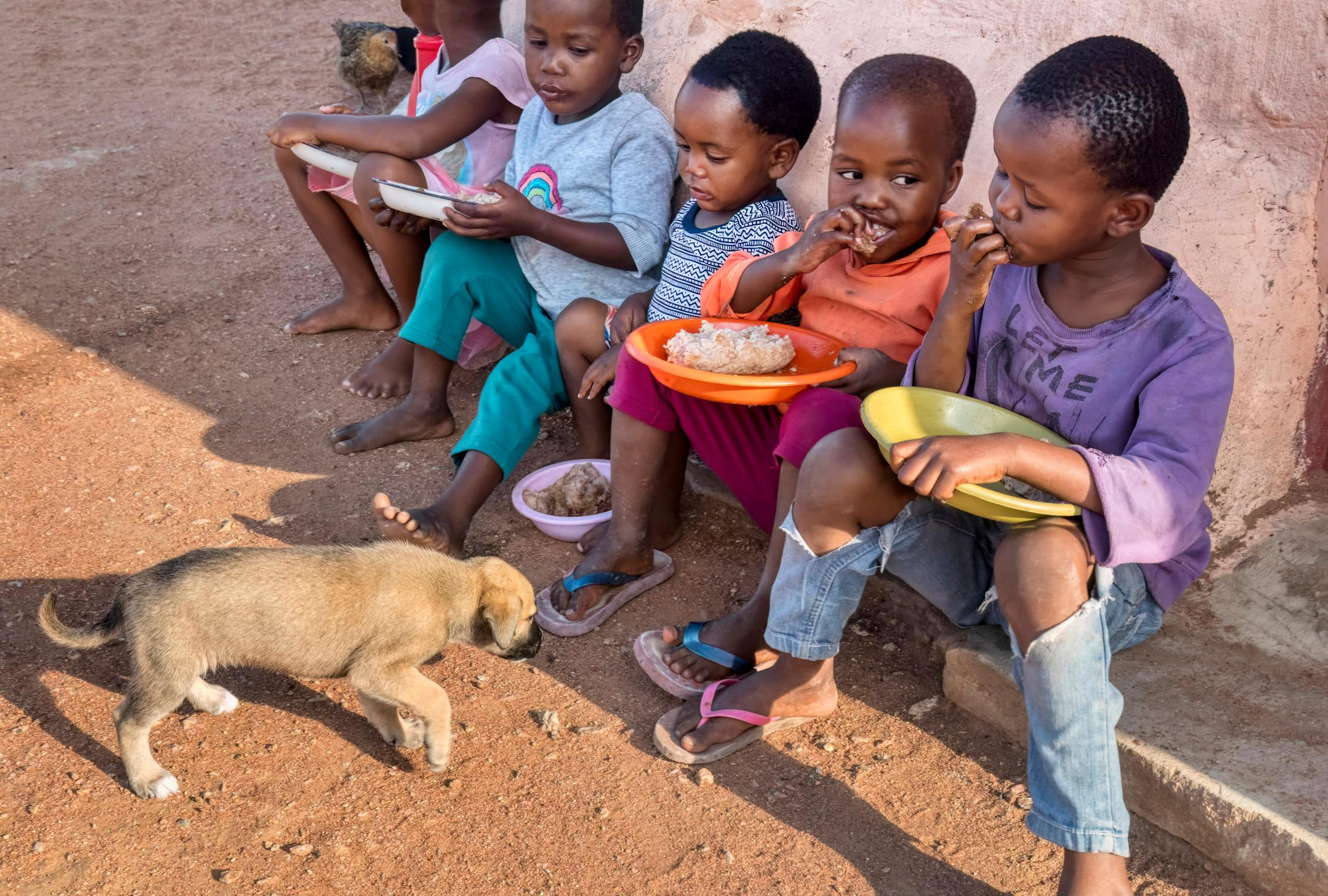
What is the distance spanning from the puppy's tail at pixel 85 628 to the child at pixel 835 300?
1122 millimetres

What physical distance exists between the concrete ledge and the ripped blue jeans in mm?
191

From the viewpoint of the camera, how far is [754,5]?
3.80 meters

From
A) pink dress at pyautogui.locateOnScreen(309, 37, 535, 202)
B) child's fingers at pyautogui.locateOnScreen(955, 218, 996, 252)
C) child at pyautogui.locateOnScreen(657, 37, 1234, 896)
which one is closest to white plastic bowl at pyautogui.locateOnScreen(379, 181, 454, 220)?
pink dress at pyautogui.locateOnScreen(309, 37, 535, 202)

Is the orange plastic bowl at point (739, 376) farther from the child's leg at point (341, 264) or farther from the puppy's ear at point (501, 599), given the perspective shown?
the child's leg at point (341, 264)

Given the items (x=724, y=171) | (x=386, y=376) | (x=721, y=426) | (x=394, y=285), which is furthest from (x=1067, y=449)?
(x=394, y=285)

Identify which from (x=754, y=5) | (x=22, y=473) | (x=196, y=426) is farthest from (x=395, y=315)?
(x=754, y=5)

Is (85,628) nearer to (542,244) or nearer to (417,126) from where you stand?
(542,244)

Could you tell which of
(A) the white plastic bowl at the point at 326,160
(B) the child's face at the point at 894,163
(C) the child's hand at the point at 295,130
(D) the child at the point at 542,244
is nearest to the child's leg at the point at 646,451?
(D) the child at the point at 542,244

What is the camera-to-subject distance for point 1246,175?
2.61 meters

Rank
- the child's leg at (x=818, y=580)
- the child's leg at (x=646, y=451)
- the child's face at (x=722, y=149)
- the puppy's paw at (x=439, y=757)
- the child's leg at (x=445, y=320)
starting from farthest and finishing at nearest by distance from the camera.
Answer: the child's leg at (x=445, y=320), the child's face at (x=722, y=149), the child's leg at (x=646, y=451), the puppy's paw at (x=439, y=757), the child's leg at (x=818, y=580)

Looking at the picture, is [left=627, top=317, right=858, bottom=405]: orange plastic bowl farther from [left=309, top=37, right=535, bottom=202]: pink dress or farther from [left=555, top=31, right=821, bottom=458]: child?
[left=309, top=37, right=535, bottom=202]: pink dress

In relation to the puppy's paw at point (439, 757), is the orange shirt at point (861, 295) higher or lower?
higher

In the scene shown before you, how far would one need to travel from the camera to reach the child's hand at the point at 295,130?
13.3 feet

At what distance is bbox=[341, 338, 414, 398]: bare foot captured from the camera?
420 centimetres
